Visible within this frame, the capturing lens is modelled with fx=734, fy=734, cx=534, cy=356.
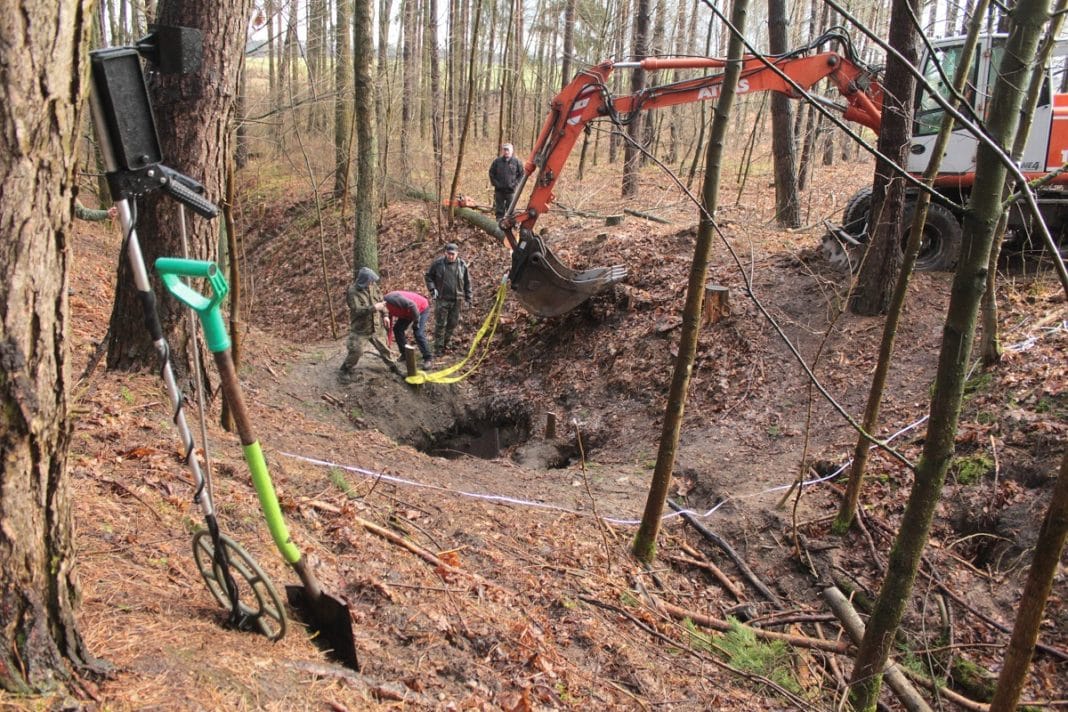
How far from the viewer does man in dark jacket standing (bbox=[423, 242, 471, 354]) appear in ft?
37.2

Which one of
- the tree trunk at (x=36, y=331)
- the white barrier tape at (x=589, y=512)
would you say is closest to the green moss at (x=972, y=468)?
the white barrier tape at (x=589, y=512)

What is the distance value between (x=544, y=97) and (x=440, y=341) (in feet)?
62.0

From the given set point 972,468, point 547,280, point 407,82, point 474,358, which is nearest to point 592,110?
point 547,280

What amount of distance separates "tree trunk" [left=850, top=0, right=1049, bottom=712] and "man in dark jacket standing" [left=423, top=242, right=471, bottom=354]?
865 cm

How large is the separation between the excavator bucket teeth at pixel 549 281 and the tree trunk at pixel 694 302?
15.6ft

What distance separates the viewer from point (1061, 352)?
7.20m

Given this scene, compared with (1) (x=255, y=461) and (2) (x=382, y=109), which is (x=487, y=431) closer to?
(1) (x=255, y=461)

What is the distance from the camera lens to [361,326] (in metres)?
9.99

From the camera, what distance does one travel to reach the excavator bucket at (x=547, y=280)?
9820mm

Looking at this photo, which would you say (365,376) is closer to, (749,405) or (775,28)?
(749,405)

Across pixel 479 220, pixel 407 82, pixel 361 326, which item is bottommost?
pixel 361 326

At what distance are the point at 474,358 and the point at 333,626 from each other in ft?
27.8

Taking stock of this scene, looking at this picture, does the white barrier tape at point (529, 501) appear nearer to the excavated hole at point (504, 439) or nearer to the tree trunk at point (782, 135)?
the excavated hole at point (504, 439)

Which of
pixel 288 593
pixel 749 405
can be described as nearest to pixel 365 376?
pixel 749 405
